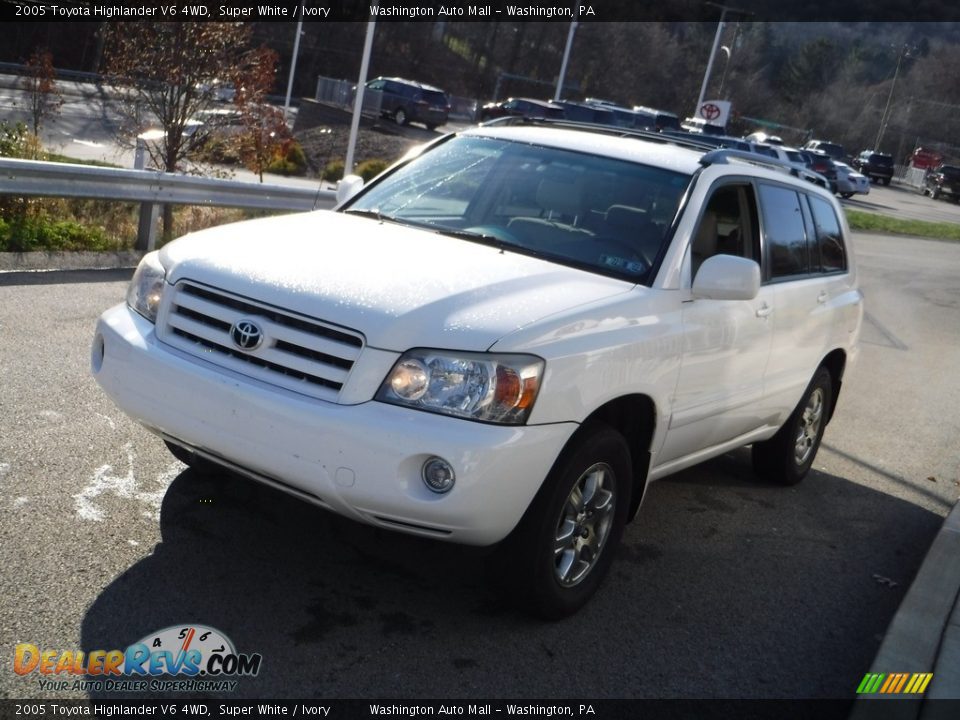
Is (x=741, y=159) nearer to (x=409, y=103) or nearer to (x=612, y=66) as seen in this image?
(x=409, y=103)

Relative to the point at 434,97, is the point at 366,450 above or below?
above

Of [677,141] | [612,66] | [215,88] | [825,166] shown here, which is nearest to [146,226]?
[215,88]

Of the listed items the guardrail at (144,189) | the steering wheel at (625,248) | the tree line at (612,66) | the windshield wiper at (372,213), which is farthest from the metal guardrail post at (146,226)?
the tree line at (612,66)

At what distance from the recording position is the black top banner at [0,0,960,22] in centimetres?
1612

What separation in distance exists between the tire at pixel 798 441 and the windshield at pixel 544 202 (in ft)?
6.80

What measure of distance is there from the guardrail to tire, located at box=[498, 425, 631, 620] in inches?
182

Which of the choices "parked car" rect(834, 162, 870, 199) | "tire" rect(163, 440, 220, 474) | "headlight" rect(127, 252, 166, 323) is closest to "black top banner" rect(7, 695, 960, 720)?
"headlight" rect(127, 252, 166, 323)

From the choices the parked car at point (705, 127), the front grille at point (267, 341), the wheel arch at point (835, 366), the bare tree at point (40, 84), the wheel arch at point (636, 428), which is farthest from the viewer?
the parked car at point (705, 127)

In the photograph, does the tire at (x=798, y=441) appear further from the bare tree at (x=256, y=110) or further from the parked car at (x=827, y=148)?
the parked car at (x=827, y=148)

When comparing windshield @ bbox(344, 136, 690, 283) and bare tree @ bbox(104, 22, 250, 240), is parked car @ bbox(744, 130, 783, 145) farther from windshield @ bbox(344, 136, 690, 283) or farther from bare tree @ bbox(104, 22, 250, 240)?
windshield @ bbox(344, 136, 690, 283)

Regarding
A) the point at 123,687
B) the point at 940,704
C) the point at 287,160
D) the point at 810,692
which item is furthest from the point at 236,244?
the point at 287,160

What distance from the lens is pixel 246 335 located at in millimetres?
4176

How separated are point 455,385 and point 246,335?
790mm

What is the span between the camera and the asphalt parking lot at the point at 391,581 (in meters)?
3.97
